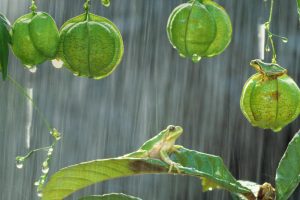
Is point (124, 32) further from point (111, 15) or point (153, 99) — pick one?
point (153, 99)

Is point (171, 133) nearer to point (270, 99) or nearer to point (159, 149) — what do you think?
point (159, 149)

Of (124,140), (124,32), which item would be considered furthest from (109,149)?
(124,32)

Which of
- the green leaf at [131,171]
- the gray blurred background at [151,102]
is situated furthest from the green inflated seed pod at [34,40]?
the gray blurred background at [151,102]

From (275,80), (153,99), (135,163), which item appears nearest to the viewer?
(135,163)

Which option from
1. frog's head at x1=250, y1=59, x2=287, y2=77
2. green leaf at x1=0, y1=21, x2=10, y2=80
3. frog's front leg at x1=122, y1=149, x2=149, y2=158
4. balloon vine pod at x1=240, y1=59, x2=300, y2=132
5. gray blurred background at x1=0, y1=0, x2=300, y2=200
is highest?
green leaf at x1=0, y1=21, x2=10, y2=80

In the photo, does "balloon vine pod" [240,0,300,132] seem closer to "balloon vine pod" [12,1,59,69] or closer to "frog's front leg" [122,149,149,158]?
"frog's front leg" [122,149,149,158]

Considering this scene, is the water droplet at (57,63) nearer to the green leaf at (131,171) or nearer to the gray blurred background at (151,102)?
the green leaf at (131,171)

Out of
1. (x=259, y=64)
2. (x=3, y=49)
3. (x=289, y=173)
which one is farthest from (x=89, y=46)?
(x=289, y=173)

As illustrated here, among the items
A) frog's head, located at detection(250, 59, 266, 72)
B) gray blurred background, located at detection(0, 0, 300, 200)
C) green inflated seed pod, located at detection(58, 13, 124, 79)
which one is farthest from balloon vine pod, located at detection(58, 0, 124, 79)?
gray blurred background, located at detection(0, 0, 300, 200)
